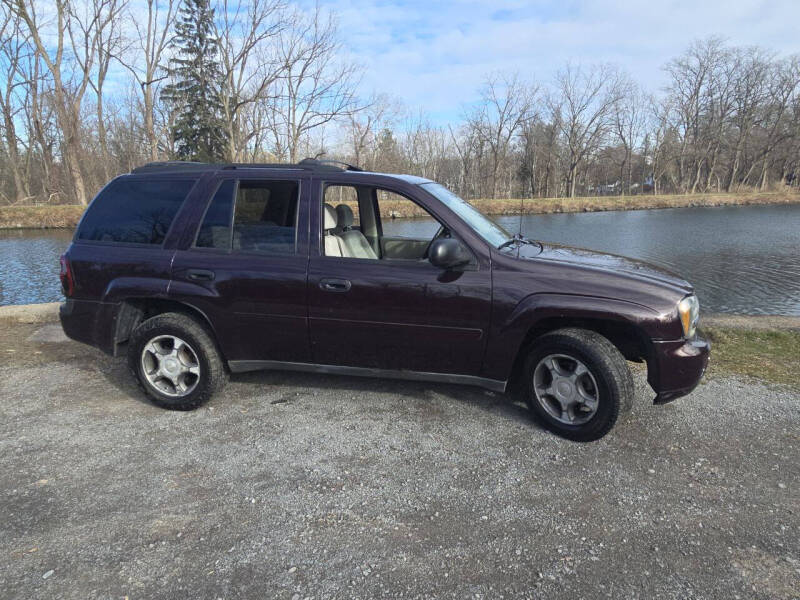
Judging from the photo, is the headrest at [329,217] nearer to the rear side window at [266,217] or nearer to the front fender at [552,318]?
the rear side window at [266,217]

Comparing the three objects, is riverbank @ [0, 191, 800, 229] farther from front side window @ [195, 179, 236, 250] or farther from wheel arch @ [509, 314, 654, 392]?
front side window @ [195, 179, 236, 250]

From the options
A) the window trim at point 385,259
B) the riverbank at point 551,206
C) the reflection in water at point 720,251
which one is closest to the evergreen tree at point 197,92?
the riverbank at point 551,206

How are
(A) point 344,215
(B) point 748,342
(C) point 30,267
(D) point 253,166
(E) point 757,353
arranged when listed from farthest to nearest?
(C) point 30,267
(B) point 748,342
(E) point 757,353
(A) point 344,215
(D) point 253,166

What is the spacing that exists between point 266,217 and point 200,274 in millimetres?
674

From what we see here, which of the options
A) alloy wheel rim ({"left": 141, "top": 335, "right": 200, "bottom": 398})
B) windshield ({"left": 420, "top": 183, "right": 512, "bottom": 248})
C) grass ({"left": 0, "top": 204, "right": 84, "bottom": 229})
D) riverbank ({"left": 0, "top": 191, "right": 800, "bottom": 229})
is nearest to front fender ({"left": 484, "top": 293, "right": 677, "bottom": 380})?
windshield ({"left": 420, "top": 183, "right": 512, "bottom": 248})

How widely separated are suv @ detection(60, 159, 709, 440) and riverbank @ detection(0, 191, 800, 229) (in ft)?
94.2

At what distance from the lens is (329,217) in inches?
152

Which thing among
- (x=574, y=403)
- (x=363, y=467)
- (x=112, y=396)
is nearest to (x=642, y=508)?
(x=574, y=403)

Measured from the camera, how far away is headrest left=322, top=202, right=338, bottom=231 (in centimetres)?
375

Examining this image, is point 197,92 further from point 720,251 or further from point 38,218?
point 720,251

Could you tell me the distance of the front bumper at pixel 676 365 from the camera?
316 centimetres

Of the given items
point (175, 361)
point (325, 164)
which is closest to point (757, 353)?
point (325, 164)

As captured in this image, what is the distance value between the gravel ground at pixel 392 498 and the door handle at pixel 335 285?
1.03m

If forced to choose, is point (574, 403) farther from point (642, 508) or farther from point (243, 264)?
point (243, 264)
